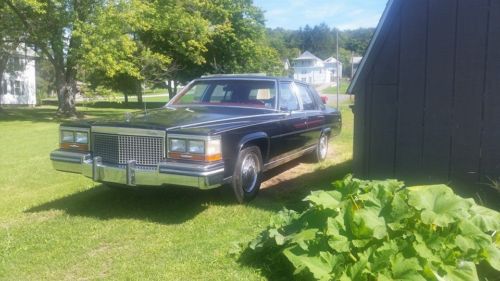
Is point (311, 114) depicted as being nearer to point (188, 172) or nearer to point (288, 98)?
point (288, 98)

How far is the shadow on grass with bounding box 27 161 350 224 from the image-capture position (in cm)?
522

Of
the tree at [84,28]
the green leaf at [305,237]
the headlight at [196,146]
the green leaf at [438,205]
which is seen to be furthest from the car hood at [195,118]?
the tree at [84,28]

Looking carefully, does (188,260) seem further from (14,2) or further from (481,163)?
(14,2)

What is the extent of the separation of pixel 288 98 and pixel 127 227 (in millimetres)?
3165

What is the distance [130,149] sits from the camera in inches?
196

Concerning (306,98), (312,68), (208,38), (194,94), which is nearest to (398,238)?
(194,94)

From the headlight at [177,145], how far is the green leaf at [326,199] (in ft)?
5.94

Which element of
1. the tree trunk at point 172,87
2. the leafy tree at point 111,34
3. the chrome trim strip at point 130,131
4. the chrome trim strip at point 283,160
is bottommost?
the chrome trim strip at point 283,160

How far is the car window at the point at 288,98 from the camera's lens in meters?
6.60

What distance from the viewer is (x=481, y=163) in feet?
15.4

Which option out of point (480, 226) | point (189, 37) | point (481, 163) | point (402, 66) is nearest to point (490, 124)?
point (481, 163)

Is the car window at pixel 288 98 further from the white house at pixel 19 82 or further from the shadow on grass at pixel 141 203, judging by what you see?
the white house at pixel 19 82

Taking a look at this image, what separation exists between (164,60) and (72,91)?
4.98 meters

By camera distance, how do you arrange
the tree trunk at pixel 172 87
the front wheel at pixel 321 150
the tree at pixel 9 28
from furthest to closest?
the tree trunk at pixel 172 87 → the tree at pixel 9 28 → the front wheel at pixel 321 150
